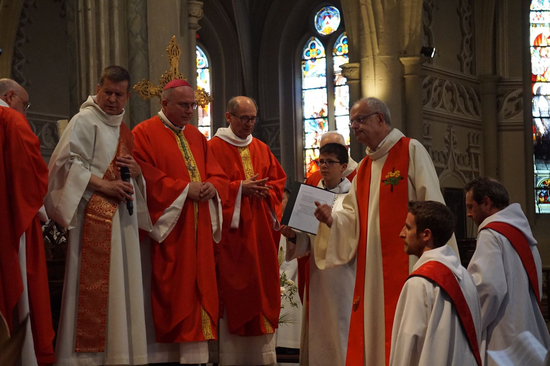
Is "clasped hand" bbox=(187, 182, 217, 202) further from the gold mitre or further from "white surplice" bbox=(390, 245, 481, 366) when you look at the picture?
"white surplice" bbox=(390, 245, 481, 366)

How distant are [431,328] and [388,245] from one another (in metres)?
1.50

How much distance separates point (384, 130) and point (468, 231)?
29.3ft

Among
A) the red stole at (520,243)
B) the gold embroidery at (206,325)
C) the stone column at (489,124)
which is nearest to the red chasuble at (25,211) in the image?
the gold embroidery at (206,325)

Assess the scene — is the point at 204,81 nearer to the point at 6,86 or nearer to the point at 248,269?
the point at 248,269

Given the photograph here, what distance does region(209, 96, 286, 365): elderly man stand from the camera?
18.5 feet

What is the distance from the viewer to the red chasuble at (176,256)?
5164 millimetres

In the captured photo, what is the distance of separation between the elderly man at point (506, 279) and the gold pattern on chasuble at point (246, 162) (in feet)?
6.22

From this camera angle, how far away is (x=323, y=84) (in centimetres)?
1761

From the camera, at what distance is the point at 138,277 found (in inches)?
193

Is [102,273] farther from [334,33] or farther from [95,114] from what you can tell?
[334,33]

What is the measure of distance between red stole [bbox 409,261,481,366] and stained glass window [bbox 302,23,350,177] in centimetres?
1368

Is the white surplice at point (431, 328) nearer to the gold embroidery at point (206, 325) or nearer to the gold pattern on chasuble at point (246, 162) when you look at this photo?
the gold embroidery at point (206, 325)

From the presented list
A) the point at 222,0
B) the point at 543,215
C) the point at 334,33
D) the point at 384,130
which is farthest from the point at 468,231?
the point at 384,130

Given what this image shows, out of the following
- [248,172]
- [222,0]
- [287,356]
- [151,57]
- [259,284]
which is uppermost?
[222,0]
